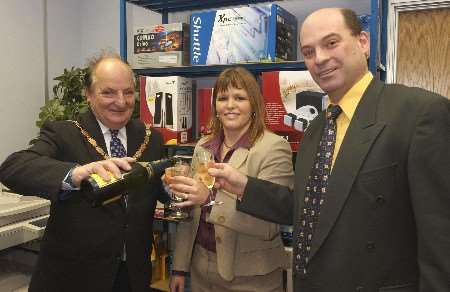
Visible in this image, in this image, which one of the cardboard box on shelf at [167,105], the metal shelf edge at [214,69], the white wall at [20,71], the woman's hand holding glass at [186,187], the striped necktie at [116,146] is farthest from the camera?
the white wall at [20,71]

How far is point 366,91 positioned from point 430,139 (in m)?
0.27

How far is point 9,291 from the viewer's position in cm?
226

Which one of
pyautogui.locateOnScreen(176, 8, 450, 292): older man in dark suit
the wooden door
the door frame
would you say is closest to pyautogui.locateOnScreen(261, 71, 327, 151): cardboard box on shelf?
pyautogui.locateOnScreen(176, 8, 450, 292): older man in dark suit

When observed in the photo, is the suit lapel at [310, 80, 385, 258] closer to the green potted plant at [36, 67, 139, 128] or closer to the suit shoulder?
the suit shoulder

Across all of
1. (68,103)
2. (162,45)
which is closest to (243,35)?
(162,45)

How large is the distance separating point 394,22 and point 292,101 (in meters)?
1.26

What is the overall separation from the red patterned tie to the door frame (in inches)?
72.1

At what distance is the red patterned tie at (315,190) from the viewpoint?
3.98 ft

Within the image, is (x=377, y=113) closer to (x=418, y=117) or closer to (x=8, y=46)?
(x=418, y=117)

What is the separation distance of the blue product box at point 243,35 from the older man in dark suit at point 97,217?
36.3 inches

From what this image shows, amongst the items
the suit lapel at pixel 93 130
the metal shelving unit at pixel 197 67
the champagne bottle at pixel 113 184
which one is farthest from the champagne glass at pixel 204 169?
the metal shelving unit at pixel 197 67

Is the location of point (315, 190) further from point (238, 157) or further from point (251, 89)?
point (251, 89)

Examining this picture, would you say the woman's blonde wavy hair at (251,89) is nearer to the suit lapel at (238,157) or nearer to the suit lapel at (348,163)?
the suit lapel at (238,157)

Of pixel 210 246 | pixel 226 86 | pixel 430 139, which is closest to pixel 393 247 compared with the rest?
pixel 430 139
